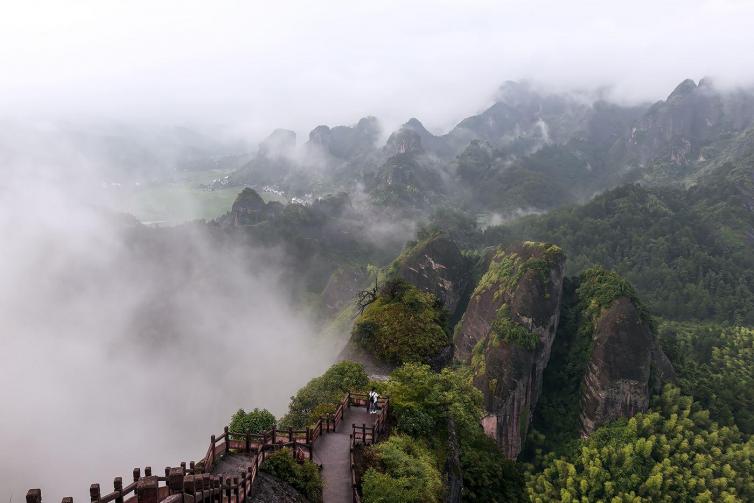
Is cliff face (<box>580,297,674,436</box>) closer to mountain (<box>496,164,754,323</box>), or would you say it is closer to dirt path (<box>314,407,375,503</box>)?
dirt path (<box>314,407,375,503</box>)

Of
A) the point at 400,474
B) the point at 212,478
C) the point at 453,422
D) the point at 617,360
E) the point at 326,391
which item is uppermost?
the point at 617,360

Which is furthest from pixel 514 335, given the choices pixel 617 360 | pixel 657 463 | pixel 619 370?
pixel 657 463

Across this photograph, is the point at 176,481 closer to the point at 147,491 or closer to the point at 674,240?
the point at 147,491

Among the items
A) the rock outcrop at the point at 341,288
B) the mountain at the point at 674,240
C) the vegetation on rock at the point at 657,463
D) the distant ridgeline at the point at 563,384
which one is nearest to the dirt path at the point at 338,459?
the distant ridgeline at the point at 563,384

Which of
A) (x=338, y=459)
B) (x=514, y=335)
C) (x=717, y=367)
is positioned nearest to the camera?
(x=338, y=459)

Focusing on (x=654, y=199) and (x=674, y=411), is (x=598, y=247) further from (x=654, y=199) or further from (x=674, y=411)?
(x=674, y=411)

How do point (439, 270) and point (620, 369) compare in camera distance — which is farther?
point (439, 270)

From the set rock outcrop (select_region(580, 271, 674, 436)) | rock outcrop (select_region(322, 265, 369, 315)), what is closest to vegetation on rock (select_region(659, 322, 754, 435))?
rock outcrop (select_region(580, 271, 674, 436))
